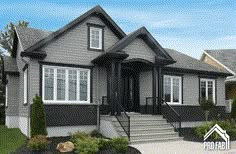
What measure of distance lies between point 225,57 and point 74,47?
2105 centimetres

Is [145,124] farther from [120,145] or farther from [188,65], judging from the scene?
[188,65]

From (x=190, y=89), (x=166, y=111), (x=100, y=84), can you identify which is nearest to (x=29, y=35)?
(x=100, y=84)

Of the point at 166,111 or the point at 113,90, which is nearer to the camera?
the point at 113,90

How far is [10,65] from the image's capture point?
22547 millimetres

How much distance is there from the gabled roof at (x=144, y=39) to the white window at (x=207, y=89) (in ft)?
18.7

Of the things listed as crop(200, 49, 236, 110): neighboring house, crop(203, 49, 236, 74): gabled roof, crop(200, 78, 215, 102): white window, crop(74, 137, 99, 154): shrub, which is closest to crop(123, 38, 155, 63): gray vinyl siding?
crop(200, 78, 215, 102): white window

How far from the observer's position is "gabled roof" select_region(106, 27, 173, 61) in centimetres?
1734

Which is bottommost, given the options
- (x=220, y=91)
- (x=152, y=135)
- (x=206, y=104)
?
(x=152, y=135)

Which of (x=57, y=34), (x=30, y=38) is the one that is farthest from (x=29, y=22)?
(x=57, y=34)

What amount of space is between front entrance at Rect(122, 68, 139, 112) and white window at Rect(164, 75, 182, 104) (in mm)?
2093

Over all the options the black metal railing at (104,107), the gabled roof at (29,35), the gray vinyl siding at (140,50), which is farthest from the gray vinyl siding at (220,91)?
the gabled roof at (29,35)

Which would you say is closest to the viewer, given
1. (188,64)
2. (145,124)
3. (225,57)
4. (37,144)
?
(37,144)

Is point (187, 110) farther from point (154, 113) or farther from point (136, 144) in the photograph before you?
point (136, 144)

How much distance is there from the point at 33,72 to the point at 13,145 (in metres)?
3.67
